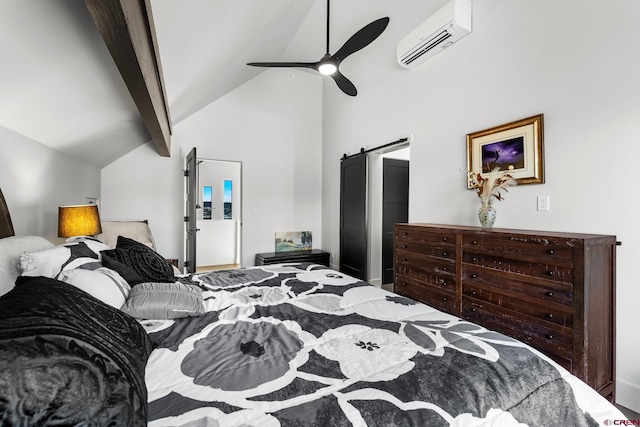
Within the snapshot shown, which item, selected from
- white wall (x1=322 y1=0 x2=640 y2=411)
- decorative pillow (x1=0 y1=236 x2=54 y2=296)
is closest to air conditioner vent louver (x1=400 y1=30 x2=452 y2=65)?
white wall (x1=322 y1=0 x2=640 y2=411)

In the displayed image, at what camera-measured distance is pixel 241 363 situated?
1.08 meters

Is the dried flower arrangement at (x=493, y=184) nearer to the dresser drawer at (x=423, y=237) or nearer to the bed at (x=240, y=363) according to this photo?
the dresser drawer at (x=423, y=237)

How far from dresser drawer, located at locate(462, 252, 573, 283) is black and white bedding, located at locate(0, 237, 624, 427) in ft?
2.74

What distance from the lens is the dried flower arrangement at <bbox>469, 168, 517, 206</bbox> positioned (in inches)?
94.3

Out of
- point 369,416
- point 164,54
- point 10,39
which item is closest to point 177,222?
point 164,54

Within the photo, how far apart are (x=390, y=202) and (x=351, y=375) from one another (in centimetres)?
392

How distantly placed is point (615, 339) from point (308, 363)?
2.17 m

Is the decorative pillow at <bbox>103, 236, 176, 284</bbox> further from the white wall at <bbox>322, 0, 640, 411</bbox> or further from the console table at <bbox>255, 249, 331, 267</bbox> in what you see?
the white wall at <bbox>322, 0, 640, 411</bbox>

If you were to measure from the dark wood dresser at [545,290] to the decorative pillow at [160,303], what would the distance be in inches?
79.3

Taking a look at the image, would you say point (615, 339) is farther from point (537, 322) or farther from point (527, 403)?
point (527, 403)

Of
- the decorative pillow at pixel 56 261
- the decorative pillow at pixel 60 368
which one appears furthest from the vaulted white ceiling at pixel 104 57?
the decorative pillow at pixel 60 368

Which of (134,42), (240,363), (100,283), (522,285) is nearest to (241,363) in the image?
(240,363)

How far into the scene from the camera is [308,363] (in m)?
1.08

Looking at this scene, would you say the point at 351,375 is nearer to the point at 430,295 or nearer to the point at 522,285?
the point at 522,285
